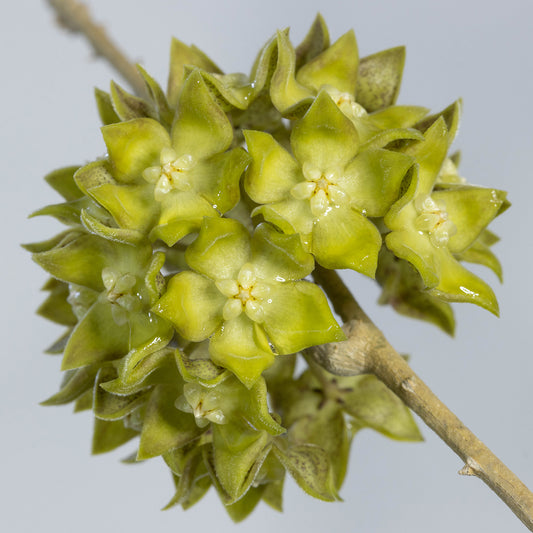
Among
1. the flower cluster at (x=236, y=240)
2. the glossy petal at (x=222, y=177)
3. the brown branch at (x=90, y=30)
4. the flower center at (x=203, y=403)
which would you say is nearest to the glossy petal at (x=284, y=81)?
the flower cluster at (x=236, y=240)

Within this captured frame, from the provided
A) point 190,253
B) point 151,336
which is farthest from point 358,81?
point 151,336

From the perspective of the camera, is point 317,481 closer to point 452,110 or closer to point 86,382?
point 86,382

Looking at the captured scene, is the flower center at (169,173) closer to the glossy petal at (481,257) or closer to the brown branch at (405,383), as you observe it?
the brown branch at (405,383)

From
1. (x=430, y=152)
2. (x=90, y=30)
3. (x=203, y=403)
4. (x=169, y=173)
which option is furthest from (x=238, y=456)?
(x=90, y=30)

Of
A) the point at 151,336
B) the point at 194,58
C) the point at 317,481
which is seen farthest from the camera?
the point at 194,58

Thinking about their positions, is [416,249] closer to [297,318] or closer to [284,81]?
[297,318]

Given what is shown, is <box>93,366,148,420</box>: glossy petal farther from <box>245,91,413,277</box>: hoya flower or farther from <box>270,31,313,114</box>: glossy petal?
<box>270,31,313,114</box>: glossy petal
